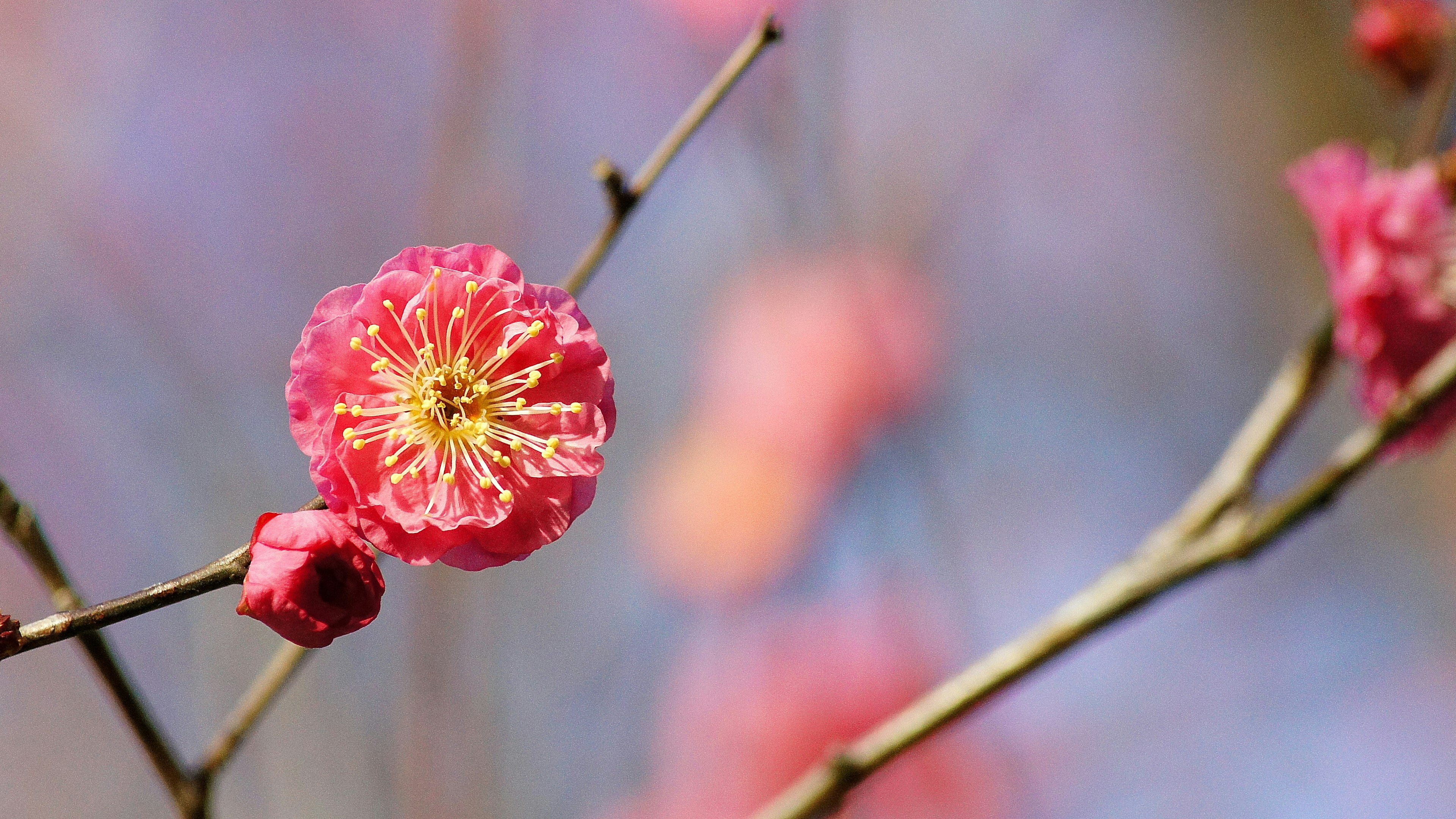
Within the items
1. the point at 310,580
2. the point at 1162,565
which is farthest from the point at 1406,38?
the point at 310,580

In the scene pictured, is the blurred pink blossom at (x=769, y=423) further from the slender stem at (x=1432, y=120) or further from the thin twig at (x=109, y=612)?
the thin twig at (x=109, y=612)

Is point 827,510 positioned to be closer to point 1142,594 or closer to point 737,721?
point 737,721

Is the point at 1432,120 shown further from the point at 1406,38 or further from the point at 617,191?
the point at 617,191

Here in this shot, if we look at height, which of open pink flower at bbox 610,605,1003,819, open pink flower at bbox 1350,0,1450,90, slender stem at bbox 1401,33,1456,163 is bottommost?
open pink flower at bbox 610,605,1003,819

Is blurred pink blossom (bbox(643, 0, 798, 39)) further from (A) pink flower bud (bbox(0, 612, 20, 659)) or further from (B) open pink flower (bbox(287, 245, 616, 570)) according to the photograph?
(A) pink flower bud (bbox(0, 612, 20, 659))

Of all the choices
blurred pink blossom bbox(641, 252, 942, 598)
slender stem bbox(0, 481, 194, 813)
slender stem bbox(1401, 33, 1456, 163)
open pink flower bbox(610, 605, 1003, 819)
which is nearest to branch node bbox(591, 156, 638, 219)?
slender stem bbox(0, 481, 194, 813)

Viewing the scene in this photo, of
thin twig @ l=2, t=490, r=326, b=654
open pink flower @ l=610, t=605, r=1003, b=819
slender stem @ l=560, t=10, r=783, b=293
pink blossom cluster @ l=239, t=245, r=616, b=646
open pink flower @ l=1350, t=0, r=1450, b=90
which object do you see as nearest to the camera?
thin twig @ l=2, t=490, r=326, b=654

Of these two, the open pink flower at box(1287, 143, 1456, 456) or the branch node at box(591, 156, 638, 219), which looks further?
the open pink flower at box(1287, 143, 1456, 456)
